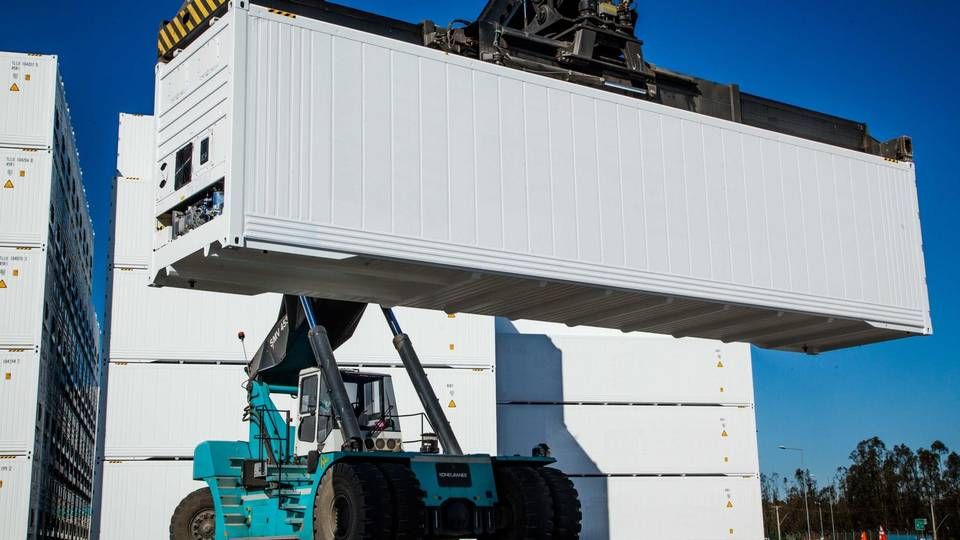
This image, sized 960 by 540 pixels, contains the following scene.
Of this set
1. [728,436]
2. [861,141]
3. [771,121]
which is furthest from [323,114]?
[728,436]

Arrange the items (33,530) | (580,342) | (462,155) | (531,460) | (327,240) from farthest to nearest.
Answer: (580,342)
(33,530)
(531,460)
(462,155)
(327,240)

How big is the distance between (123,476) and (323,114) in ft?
25.4

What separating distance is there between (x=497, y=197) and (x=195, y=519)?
5264mm

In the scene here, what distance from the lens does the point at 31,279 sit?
12.6 meters

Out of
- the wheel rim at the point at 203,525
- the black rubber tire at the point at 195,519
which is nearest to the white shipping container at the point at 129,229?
the black rubber tire at the point at 195,519

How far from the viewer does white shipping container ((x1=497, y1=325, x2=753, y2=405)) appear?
56.9 ft

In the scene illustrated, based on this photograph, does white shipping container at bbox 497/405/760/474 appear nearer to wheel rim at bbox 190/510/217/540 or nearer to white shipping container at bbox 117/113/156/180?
wheel rim at bbox 190/510/217/540

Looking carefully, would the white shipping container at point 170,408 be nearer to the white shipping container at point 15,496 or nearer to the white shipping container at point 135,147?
the white shipping container at point 15,496

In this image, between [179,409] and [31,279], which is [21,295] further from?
[179,409]

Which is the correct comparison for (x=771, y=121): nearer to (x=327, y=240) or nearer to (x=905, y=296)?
(x=905, y=296)

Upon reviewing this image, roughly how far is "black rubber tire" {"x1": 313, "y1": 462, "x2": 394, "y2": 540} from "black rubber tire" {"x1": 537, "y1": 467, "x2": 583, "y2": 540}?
1.79 metres

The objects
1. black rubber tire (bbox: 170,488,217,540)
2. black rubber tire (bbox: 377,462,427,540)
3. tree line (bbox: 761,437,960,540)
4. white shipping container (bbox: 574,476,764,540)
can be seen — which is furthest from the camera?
tree line (bbox: 761,437,960,540)

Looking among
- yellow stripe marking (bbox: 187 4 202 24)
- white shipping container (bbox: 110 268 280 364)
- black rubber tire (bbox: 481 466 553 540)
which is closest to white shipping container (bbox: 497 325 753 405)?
white shipping container (bbox: 110 268 280 364)

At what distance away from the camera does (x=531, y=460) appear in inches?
394
